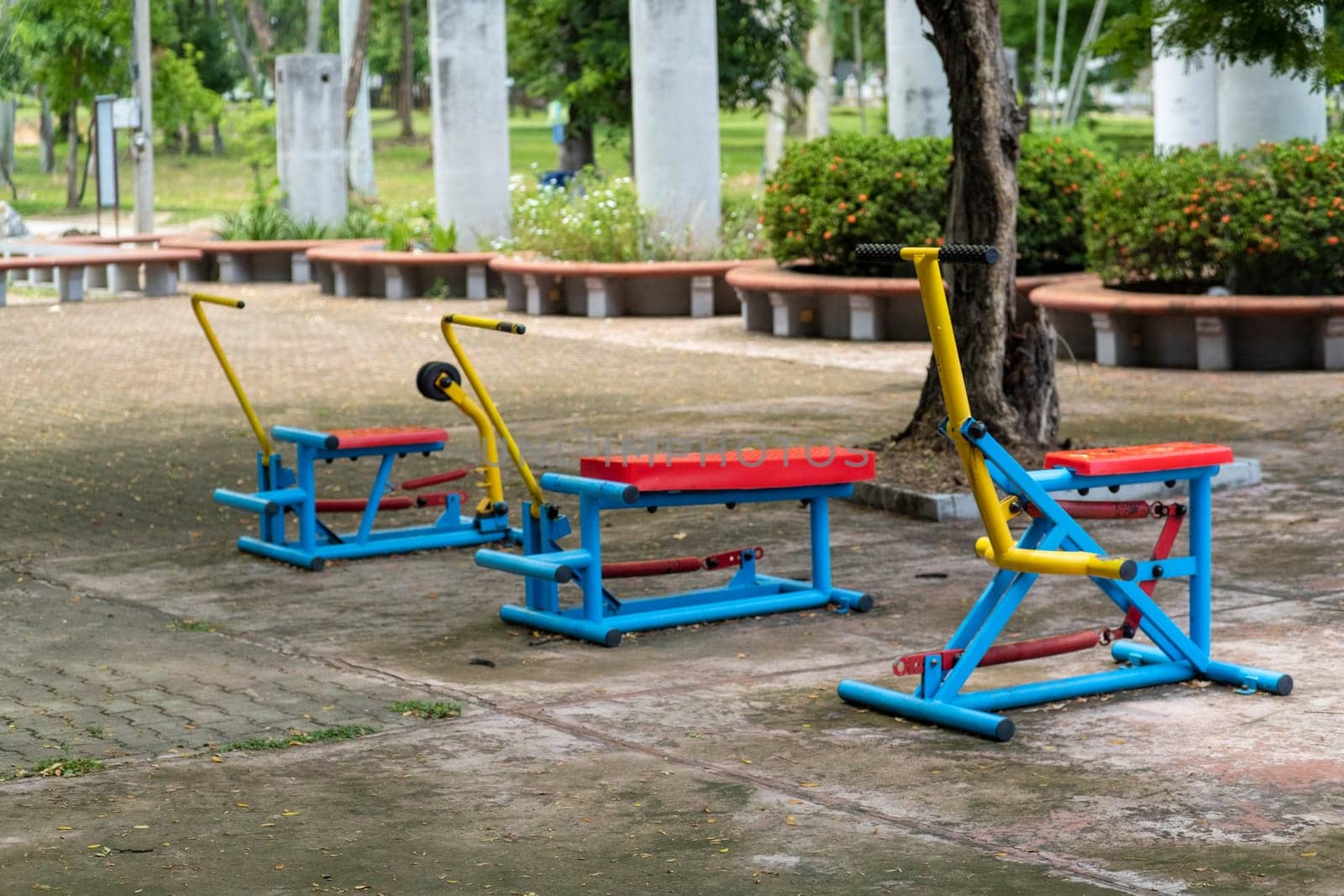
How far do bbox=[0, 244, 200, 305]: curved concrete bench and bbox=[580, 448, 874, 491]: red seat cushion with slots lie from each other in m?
19.3

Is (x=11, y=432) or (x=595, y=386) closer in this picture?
(x=11, y=432)

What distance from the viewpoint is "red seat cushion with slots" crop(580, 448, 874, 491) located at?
7758mm

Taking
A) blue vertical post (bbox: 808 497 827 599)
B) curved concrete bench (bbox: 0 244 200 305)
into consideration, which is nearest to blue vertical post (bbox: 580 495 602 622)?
blue vertical post (bbox: 808 497 827 599)

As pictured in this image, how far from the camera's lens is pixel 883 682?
268 inches

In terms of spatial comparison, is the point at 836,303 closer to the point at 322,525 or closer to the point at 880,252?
the point at 322,525

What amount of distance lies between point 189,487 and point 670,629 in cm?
449

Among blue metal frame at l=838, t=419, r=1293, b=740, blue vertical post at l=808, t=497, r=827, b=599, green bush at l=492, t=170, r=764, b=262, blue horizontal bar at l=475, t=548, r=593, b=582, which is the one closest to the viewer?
blue metal frame at l=838, t=419, r=1293, b=740

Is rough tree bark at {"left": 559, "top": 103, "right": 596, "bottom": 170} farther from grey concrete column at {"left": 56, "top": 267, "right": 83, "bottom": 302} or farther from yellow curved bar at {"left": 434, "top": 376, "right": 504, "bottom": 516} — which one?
yellow curved bar at {"left": 434, "top": 376, "right": 504, "bottom": 516}

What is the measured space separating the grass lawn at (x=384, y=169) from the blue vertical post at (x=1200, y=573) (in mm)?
36413

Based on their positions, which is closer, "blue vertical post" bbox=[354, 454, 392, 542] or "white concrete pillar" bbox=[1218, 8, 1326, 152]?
"blue vertical post" bbox=[354, 454, 392, 542]

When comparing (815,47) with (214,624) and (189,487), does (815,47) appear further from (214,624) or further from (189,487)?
(214,624)

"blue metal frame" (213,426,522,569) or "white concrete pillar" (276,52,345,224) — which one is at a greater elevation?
"white concrete pillar" (276,52,345,224)

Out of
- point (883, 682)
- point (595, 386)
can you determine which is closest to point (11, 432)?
point (595, 386)

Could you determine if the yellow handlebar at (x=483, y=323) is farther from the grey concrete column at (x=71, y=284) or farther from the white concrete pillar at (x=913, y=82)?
the grey concrete column at (x=71, y=284)
